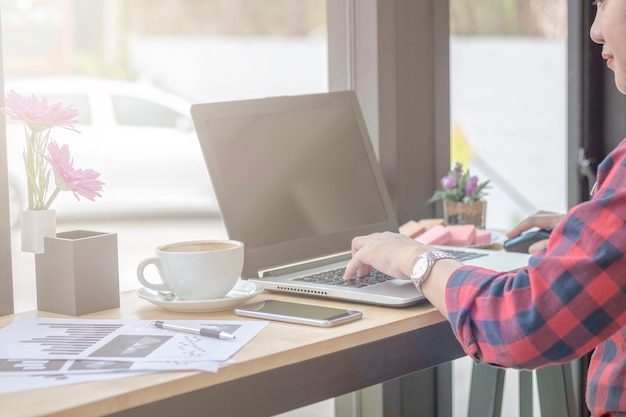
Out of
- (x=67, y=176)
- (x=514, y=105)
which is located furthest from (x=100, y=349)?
(x=514, y=105)

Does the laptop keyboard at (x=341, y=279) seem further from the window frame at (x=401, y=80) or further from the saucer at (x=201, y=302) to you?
the window frame at (x=401, y=80)

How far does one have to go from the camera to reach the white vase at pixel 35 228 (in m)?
1.44

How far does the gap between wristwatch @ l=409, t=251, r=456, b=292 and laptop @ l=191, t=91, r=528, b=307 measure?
4.2 inches

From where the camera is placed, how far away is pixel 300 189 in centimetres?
173

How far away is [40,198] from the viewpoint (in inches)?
58.1

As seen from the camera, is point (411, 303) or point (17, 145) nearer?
point (411, 303)

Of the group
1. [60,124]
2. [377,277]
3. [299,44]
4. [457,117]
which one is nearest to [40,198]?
[60,124]

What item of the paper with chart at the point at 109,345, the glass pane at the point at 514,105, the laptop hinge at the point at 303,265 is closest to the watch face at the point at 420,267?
the paper with chart at the point at 109,345

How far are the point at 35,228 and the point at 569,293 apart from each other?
794mm

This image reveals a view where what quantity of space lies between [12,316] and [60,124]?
30 cm

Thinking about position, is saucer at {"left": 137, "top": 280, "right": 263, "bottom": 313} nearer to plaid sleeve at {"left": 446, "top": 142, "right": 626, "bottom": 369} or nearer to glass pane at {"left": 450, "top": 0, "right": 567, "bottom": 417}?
→ plaid sleeve at {"left": 446, "top": 142, "right": 626, "bottom": 369}

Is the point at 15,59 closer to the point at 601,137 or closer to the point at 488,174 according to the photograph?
the point at 601,137

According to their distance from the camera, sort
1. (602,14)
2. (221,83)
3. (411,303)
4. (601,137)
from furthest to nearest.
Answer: (601,137)
(221,83)
(411,303)
(602,14)

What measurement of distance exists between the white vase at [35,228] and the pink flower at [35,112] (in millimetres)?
130
